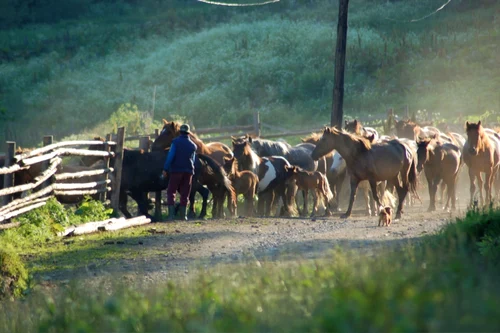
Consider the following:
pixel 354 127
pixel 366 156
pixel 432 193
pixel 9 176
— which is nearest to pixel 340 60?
pixel 354 127

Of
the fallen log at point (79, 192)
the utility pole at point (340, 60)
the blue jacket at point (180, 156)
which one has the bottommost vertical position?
the fallen log at point (79, 192)

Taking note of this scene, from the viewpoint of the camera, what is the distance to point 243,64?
58.4 meters

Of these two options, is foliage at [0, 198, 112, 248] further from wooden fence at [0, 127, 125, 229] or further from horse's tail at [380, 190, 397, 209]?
horse's tail at [380, 190, 397, 209]

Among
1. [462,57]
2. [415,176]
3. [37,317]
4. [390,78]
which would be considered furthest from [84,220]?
[462,57]

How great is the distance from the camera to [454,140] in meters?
26.6

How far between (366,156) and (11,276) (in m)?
10.5

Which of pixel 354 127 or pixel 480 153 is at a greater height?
pixel 354 127

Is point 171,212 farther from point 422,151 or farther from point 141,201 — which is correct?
point 422,151

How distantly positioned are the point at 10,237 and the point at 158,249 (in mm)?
2449

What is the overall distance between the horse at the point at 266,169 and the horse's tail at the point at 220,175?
119cm

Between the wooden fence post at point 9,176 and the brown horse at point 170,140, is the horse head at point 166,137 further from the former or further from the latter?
the wooden fence post at point 9,176

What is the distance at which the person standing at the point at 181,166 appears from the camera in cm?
1900

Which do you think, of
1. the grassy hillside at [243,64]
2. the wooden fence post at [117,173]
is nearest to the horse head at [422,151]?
the wooden fence post at [117,173]

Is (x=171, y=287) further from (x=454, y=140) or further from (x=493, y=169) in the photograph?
(x=454, y=140)
